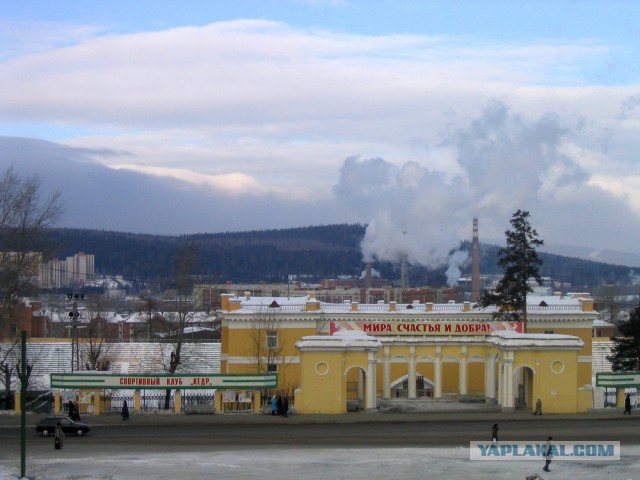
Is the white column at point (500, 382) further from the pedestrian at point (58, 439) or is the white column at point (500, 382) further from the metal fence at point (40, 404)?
the pedestrian at point (58, 439)

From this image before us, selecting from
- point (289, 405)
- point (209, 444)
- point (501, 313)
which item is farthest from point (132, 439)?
point (501, 313)

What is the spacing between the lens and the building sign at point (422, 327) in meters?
56.9

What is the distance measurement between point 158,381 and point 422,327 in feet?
50.8

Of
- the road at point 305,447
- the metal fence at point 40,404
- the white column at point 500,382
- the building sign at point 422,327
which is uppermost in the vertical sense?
the building sign at point 422,327

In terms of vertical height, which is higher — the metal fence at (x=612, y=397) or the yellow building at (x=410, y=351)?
the yellow building at (x=410, y=351)

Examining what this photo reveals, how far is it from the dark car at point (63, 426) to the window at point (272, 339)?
2072 centimetres

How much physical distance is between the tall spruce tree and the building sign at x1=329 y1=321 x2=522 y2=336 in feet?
12.0

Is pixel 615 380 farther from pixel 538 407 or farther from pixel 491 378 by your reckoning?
pixel 491 378

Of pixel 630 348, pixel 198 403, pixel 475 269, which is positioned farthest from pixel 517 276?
pixel 475 269

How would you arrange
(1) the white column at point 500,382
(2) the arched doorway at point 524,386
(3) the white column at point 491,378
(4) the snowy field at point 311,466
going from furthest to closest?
(3) the white column at point 491,378, (1) the white column at point 500,382, (2) the arched doorway at point 524,386, (4) the snowy field at point 311,466

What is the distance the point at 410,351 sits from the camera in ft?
184

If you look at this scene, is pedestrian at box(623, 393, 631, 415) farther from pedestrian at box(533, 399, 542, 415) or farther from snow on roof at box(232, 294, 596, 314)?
snow on roof at box(232, 294, 596, 314)

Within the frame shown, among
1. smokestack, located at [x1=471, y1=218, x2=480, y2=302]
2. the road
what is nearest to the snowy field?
the road

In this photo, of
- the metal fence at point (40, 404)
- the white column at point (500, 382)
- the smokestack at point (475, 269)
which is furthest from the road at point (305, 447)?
the smokestack at point (475, 269)
